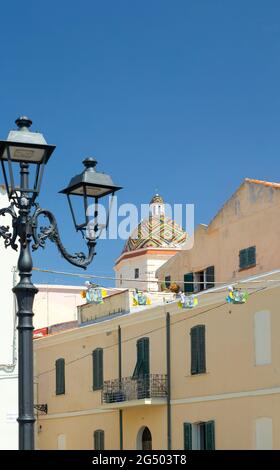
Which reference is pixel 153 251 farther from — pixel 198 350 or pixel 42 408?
pixel 198 350

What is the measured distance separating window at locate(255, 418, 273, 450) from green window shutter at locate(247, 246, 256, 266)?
19.3 feet

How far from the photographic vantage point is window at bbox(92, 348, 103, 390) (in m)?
36.6

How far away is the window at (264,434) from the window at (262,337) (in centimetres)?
156

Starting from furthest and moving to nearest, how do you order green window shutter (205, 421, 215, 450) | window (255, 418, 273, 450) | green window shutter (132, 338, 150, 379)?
green window shutter (132, 338, 150, 379)
green window shutter (205, 421, 215, 450)
window (255, 418, 273, 450)

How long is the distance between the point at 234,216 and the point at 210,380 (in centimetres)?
588

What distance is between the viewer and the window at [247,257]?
32.7m

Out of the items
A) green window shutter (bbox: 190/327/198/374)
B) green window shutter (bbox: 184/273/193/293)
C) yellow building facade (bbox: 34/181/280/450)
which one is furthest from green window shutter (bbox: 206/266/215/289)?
green window shutter (bbox: 190/327/198/374)

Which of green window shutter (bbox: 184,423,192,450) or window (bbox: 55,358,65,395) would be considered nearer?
green window shutter (bbox: 184,423,192,450)

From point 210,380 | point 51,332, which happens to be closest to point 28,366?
point 210,380

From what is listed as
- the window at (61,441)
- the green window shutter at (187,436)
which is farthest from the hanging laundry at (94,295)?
the window at (61,441)

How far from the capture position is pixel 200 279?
119 ft

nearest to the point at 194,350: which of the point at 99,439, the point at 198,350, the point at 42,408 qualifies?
the point at 198,350

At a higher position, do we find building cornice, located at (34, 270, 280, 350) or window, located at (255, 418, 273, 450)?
building cornice, located at (34, 270, 280, 350)

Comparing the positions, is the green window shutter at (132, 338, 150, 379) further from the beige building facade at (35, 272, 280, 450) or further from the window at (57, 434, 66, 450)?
the window at (57, 434, 66, 450)
